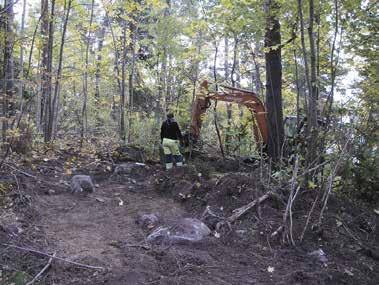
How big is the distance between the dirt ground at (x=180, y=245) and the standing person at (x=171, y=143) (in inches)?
78.1

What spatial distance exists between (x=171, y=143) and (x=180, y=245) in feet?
16.7

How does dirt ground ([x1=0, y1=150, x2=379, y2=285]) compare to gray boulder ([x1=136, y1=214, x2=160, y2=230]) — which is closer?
dirt ground ([x1=0, y1=150, x2=379, y2=285])

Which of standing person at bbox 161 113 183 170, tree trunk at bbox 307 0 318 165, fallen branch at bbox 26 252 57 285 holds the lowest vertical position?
fallen branch at bbox 26 252 57 285

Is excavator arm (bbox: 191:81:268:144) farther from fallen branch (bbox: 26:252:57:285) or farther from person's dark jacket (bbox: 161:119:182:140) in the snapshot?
fallen branch (bbox: 26:252:57:285)

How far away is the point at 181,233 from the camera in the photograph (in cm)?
546

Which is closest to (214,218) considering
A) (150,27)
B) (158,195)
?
(158,195)

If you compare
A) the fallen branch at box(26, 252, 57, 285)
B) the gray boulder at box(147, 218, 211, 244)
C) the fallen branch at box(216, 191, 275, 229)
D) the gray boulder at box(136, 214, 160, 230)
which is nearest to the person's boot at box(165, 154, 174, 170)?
the gray boulder at box(136, 214, 160, 230)

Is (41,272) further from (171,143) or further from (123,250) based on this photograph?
(171,143)

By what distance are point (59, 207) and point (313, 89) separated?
4695mm

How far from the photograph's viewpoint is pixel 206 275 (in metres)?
4.45

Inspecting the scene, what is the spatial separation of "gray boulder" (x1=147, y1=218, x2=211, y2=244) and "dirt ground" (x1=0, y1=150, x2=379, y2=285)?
0.39 ft

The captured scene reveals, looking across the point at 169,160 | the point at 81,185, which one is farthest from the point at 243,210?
the point at 169,160

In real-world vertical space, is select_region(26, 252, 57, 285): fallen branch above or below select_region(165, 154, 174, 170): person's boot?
below

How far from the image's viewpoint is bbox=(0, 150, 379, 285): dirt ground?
14.3ft
